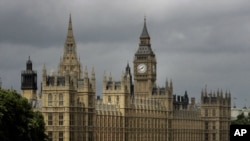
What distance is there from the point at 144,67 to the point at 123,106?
37.5 metres

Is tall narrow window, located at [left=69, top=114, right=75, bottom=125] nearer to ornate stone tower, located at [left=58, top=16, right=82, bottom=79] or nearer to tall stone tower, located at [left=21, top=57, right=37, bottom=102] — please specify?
tall stone tower, located at [left=21, top=57, right=37, bottom=102]

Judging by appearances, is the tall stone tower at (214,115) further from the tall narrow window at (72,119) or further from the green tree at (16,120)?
the green tree at (16,120)

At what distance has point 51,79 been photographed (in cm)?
9544

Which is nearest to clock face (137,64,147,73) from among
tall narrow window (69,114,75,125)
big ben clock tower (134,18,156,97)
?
big ben clock tower (134,18,156,97)

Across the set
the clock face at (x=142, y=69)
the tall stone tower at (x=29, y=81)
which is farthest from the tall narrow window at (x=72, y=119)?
the clock face at (x=142, y=69)

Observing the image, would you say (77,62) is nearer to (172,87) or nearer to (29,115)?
(172,87)

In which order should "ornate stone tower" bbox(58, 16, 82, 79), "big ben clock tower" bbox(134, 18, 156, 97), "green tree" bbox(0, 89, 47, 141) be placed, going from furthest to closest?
"ornate stone tower" bbox(58, 16, 82, 79), "big ben clock tower" bbox(134, 18, 156, 97), "green tree" bbox(0, 89, 47, 141)

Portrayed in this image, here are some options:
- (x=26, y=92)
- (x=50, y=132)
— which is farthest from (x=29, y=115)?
(x=26, y=92)

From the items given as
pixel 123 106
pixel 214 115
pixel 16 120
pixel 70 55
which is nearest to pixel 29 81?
pixel 70 55

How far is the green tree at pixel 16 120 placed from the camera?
65.1 m

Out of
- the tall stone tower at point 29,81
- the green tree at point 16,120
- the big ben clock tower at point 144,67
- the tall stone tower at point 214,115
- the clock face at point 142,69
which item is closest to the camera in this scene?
the green tree at point 16,120

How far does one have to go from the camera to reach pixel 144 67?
16200 centimetres

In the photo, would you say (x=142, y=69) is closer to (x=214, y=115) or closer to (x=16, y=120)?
(x=214, y=115)

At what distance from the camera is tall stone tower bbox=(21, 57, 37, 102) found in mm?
144288
